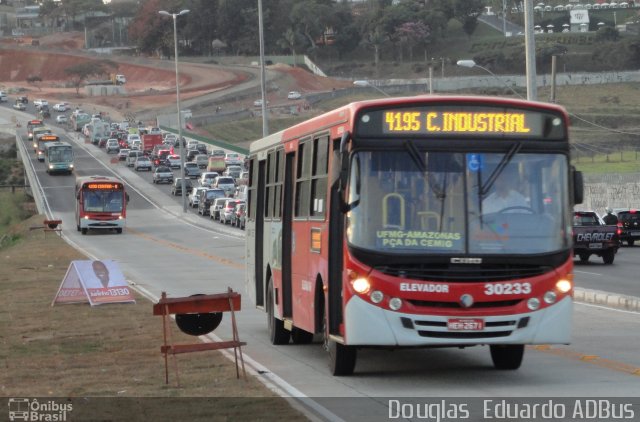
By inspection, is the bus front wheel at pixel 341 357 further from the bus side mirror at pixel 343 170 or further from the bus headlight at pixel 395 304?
the bus side mirror at pixel 343 170

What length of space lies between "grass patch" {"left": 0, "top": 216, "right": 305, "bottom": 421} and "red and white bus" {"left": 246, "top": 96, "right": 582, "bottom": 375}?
153 centimetres

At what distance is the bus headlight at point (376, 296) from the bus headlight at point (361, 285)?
0.07 metres

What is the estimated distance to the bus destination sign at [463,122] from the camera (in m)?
14.0

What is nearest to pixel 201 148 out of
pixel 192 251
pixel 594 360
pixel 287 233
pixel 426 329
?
pixel 192 251

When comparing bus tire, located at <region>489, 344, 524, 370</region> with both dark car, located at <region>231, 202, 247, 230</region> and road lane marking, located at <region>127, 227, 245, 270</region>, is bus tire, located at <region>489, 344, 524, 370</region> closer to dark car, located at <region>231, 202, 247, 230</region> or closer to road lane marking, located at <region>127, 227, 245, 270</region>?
road lane marking, located at <region>127, 227, 245, 270</region>

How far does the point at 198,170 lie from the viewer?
10450cm

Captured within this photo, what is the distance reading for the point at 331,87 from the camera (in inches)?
7264

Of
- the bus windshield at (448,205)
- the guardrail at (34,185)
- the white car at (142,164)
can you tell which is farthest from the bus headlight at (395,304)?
the white car at (142,164)

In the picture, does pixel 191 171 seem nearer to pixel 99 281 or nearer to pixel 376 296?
pixel 99 281

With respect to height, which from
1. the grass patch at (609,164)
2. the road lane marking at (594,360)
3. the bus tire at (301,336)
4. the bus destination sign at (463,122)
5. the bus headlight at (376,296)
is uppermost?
the bus destination sign at (463,122)

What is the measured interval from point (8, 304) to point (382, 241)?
13.8 meters

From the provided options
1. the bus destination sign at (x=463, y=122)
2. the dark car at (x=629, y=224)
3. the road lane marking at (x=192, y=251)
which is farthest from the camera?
the dark car at (x=629, y=224)

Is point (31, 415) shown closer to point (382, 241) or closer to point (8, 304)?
point (382, 241)

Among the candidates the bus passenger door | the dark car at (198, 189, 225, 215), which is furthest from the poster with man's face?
the dark car at (198, 189, 225, 215)
